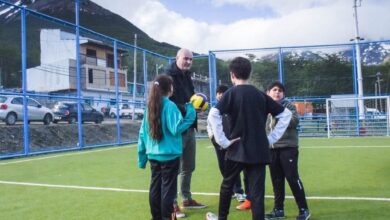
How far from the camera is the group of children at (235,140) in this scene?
11.8 ft

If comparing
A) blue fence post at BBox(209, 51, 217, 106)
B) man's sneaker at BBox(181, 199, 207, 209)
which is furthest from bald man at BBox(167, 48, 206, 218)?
blue fence post at BBox(209, 51, 217, 106)

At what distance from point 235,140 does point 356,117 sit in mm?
14779

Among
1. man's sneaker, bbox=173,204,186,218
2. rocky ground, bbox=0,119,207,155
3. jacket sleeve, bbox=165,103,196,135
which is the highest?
jacket sleeve, bbox=165,103,196,135

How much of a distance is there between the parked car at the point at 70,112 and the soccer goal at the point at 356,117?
9452mm

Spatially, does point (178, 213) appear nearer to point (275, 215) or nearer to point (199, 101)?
point (275, 215)

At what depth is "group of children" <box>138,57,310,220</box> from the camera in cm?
358

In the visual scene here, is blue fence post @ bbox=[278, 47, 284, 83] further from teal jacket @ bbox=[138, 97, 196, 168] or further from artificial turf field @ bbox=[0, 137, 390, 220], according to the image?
teal jacket @ bbox=[138, 97, 196, 168]

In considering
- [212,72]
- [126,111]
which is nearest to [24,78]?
[126,111]

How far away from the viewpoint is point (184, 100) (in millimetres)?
4762

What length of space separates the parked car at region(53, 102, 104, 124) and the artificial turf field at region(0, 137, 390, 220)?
17.7ft

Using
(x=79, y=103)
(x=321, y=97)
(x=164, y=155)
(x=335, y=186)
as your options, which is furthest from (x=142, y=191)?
(x=321, y=97)

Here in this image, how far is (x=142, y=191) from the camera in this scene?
236 inches

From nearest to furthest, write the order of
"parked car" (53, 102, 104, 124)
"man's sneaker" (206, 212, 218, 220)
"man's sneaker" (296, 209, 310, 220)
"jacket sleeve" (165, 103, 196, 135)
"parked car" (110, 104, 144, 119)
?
1. "jacket sleeve" (165, 103, 196, 135)
2. "man's sneaker" (296, 209, 310, 220)
3. "man's sneaker" (206, 212, 218, 220)
4. "parked car" (53, 102, 104, 124)
5. "parked car" (110, 104, 144, 119)

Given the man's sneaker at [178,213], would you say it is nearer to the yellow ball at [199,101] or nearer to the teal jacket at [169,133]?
the teal jacket at [169,133]
